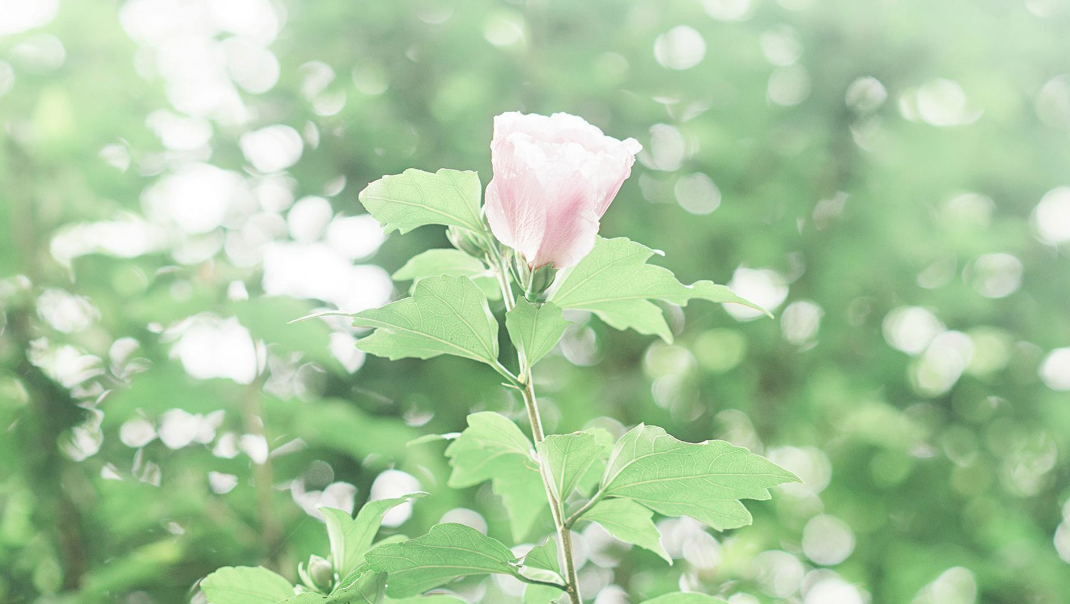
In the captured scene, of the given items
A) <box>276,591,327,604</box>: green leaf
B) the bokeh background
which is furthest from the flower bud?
the bokeh background

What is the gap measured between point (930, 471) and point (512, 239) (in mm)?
1797

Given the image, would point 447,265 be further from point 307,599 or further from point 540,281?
point 307,599

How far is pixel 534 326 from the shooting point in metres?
0.46

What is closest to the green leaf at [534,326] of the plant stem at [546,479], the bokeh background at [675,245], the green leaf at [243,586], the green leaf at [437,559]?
the plant stem at [546,479]

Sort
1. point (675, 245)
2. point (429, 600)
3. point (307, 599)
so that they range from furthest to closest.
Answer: point (675, 245), point (429, 600), point (307, 599)

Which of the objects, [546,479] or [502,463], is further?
[502,463]

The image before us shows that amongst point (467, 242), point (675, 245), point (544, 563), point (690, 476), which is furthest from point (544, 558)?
point (675, 245)

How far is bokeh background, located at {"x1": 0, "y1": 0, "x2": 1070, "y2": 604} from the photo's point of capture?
4.56 feet

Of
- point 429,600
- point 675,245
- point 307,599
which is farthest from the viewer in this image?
point 675,245

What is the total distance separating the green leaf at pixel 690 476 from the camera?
1.47ft

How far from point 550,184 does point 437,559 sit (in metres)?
0.24

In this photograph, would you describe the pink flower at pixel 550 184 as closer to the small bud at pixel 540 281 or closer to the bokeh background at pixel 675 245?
the small bud at pixel 540 281

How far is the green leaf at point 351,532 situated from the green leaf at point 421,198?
0.18 metres

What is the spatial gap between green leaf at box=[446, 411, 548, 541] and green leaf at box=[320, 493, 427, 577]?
0.22 feet
